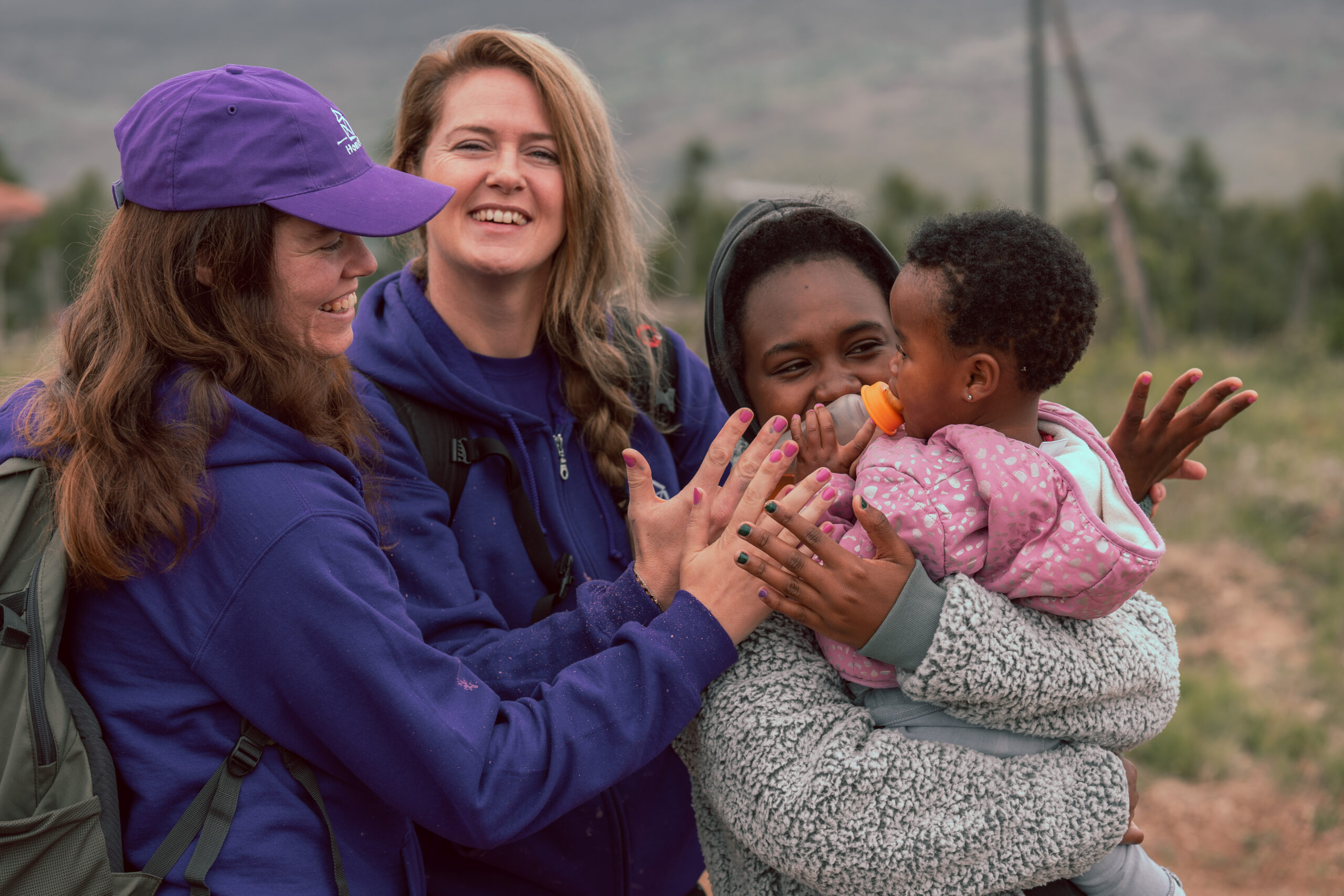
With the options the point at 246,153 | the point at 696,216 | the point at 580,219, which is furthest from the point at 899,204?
the point at 246,153

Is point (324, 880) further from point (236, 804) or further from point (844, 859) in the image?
point (844, 859)

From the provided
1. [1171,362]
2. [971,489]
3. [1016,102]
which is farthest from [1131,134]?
[971,489]

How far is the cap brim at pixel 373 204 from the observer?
170cm

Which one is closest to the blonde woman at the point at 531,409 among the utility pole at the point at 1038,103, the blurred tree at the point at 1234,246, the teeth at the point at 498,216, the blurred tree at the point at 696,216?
the teeth at the point at 498,216

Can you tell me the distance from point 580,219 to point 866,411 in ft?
2.88

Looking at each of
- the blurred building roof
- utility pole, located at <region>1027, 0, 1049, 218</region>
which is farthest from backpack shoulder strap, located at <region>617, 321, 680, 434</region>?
the blurred building roof

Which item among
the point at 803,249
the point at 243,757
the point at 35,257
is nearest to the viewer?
the point at 243,757

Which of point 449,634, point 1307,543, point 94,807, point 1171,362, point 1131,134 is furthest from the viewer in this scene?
point 1131,134

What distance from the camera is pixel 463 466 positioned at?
7.03 feet

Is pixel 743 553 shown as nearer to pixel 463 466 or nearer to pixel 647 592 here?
pixel 647 592

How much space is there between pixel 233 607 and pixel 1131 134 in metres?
139

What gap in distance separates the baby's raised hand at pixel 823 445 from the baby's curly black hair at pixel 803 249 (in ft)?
1.12

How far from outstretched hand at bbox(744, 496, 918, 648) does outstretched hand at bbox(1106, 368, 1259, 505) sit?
27.8 inches

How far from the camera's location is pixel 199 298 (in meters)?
1.68
